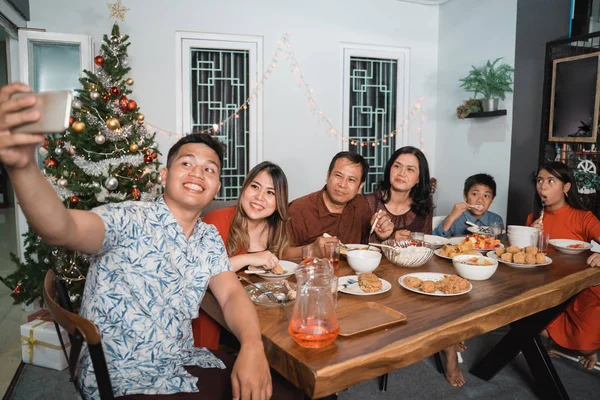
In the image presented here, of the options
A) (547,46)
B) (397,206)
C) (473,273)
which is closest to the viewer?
(473,273)

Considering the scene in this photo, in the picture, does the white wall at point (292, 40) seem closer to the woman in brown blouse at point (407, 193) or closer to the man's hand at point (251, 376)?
the woman in brown blouse at point (407, 193)

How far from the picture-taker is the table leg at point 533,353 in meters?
2.16

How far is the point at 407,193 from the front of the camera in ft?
9.29

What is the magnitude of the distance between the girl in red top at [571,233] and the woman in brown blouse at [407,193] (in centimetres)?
62

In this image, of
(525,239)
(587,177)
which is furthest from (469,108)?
(525,239)

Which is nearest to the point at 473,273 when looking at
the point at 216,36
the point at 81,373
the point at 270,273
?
the point at 270,273

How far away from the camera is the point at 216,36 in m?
4.06

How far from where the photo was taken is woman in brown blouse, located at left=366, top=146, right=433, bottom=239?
2.73 meters

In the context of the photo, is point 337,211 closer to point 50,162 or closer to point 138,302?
point 138,302

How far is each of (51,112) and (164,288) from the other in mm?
706

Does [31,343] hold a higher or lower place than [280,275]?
lower

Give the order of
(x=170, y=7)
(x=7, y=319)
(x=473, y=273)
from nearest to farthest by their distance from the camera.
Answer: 1. (x=473, y=273)
2. (x=7, y=319)
3. (x=170, y=7)

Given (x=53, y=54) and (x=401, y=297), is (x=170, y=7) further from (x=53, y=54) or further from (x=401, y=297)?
(x=401, y=297)

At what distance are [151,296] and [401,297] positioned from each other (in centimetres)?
78
